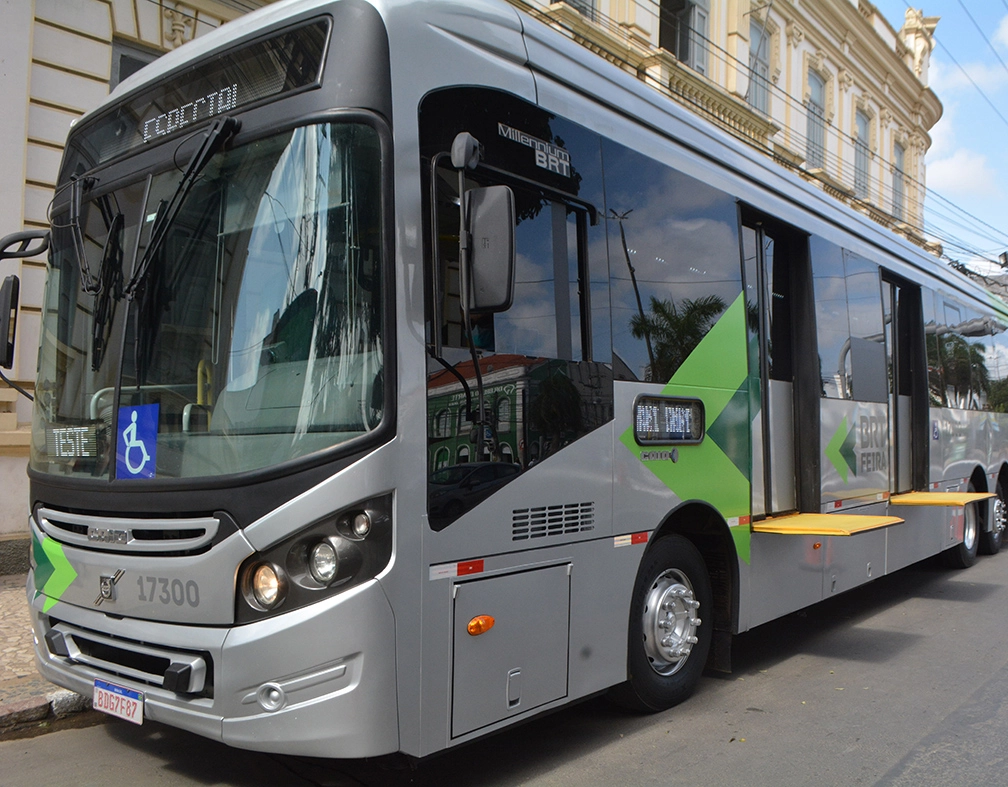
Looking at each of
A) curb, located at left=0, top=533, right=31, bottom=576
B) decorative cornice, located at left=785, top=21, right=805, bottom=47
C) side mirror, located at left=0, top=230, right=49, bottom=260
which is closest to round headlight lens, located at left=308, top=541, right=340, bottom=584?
side mirror, located at left=0, top=230, right=49, bottom=260

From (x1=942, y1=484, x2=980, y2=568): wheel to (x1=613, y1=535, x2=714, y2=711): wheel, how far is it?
6.72m

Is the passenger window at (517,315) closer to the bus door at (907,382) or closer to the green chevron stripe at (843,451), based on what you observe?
the green chevron stripe at (843,451)

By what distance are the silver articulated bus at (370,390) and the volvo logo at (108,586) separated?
0.01 meters

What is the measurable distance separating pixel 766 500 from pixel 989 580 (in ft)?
18.2

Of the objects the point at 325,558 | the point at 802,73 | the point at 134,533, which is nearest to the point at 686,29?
the point at 802,73

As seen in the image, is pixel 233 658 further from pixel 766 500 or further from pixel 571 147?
pixel 766 500

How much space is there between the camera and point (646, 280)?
5.27 m

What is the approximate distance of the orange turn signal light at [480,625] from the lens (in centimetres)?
390

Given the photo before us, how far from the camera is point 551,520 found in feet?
14.3

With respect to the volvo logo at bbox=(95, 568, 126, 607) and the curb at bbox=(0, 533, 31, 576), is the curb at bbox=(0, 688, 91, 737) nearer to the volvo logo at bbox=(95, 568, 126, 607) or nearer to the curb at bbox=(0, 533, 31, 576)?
the volvo logo at bbox=(95, 568, 126, 607)

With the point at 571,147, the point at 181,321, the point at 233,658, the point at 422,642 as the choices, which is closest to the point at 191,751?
the point at 233,658

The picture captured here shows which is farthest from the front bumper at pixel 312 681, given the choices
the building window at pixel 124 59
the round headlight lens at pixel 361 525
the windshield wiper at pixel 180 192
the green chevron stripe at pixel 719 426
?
the building window at pixel 124 59

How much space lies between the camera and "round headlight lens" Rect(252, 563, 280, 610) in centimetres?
357

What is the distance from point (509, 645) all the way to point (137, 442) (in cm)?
181
